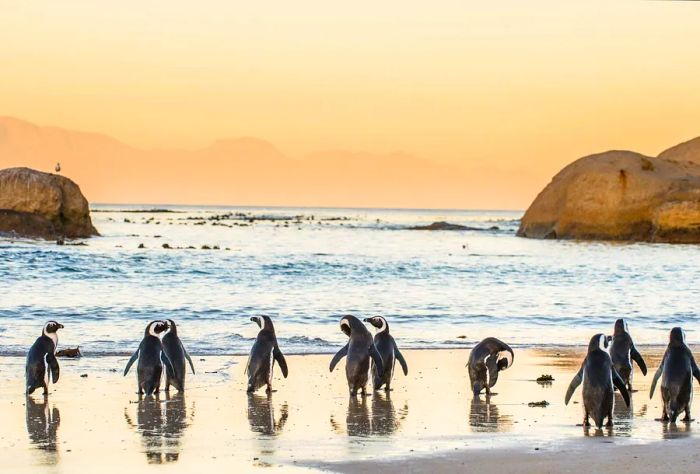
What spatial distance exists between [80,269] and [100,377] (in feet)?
62.7

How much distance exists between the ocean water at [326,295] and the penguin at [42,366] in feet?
11.8

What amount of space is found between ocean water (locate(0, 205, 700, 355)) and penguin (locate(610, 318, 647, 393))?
485 centimetres

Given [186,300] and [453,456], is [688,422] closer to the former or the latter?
[453,456]

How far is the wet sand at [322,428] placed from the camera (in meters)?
8.56

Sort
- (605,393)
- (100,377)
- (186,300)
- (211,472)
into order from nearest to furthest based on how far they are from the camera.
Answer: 1. (211,472)
2. (605,393)
3. (100,377)
4. (186,300)

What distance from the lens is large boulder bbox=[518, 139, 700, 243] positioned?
6125 centimetres

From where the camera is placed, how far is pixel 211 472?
27.0 feet

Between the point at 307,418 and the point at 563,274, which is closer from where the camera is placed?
the point at 307,418

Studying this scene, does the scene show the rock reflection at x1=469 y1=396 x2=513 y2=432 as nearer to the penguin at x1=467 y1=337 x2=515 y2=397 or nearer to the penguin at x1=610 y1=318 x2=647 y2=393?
the penguin at x1=467 y1=337 x2=515 y2=397

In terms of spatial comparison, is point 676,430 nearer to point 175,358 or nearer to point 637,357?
point 637,357

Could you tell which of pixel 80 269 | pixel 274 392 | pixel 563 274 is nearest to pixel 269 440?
pixel 274 392

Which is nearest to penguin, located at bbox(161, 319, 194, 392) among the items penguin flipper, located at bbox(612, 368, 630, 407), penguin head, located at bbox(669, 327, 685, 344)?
penguin flipper, located at bbox(612, 368, 630, 407)

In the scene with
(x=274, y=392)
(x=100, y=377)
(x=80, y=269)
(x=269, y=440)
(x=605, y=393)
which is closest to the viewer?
(x=269, y=440)

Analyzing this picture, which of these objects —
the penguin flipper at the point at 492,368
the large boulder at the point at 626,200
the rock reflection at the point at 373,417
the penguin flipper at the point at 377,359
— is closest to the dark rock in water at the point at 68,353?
the penguin flipper at the point at 377,359
